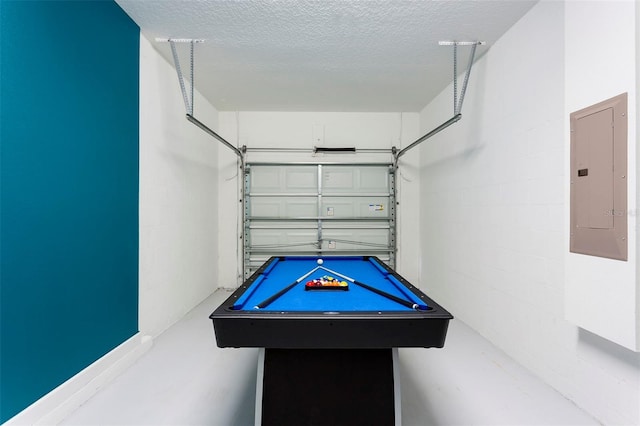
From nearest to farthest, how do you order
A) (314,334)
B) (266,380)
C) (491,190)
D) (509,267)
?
(314,334)
(266,380)
(509,267)
(491,190)

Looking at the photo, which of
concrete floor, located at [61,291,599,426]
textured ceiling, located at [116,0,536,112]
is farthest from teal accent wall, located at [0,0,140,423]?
textured ceiling, located at [116,0,536,112]

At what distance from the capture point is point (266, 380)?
1.49 m

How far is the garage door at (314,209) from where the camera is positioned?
15.0ft

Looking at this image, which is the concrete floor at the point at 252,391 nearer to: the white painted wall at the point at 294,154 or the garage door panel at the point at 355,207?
the white painted wall at the point at 294,154

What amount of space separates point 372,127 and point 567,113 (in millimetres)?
3042

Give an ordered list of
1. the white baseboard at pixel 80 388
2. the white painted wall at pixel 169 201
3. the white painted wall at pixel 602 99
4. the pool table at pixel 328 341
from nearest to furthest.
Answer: the pool table at pixel 328 341
the white painted wall at pixel 602 99
the white baseboard at pixel 80 388
the white painted wall at pixel 169 201

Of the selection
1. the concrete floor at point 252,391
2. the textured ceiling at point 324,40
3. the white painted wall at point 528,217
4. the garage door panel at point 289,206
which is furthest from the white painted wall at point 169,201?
the white painted wall at point 528,217

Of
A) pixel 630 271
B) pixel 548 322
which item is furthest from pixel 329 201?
pixel 630 271

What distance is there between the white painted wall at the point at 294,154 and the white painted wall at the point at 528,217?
1.19 metres

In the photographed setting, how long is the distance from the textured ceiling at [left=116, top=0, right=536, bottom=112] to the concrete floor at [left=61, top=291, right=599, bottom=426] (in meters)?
2.89

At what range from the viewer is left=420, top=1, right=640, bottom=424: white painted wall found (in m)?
1.70

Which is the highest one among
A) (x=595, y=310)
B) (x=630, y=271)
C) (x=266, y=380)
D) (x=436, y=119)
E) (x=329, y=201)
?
(x=436, y=119)

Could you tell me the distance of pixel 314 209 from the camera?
4578 millimetres

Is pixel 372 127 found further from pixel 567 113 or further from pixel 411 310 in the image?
pixel 411 310
